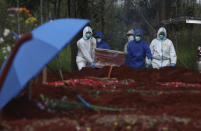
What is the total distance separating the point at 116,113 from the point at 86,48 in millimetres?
6820

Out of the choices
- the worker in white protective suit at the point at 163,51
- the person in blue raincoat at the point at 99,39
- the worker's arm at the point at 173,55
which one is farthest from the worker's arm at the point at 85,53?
the worker's arm at the point at 173,55

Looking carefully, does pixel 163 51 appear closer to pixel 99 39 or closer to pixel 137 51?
pixel 137 51

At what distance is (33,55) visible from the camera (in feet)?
17.6

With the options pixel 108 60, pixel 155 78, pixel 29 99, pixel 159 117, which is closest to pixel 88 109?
pixel 29 99

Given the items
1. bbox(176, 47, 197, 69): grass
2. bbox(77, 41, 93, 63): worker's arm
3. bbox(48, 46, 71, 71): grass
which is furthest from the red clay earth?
bbox(176, 47, 197, 69): grass

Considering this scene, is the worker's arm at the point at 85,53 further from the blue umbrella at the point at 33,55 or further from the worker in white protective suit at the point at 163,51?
the blue umbrella at the point at 33,55

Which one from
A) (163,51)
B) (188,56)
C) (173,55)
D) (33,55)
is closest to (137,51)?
(163,51)

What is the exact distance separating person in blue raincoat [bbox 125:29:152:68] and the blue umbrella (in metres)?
6.82

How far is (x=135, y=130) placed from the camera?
4.89m

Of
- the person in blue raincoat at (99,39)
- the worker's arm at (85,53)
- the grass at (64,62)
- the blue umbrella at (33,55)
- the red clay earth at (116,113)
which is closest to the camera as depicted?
the red clay earth at (116,113)

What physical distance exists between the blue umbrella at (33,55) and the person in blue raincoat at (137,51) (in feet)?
22.4

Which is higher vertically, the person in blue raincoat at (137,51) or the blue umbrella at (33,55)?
the blue umbrella at (33,55)

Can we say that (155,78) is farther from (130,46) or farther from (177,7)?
(177,7)

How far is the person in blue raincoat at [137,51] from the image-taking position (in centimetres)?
1248
